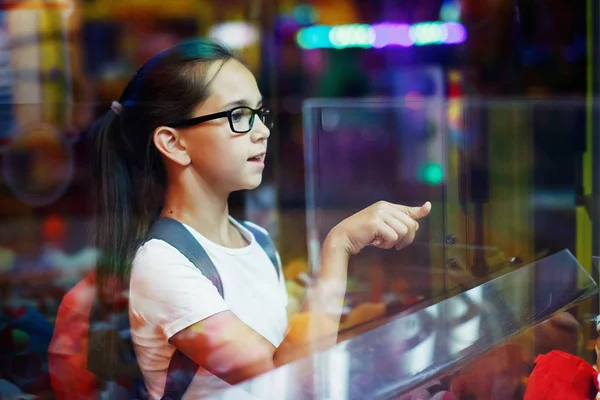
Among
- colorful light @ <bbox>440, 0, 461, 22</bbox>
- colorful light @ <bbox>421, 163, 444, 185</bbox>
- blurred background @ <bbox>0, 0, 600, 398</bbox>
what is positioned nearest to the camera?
blurred background @ <bbox>0, 0, 600, 398</bbox>

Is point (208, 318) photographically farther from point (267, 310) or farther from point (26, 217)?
point (26, 217)

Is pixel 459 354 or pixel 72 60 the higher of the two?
pixel 72 60

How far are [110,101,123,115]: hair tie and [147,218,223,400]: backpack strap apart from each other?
0.20m

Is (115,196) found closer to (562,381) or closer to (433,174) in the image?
(433,174)

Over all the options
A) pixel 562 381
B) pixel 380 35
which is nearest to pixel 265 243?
pixel 562 381

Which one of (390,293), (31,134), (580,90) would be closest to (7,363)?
(31,134)

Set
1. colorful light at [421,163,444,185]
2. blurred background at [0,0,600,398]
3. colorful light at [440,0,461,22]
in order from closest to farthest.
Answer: blurred background at [0,0,600,398], colorful light at [421,163,444,185], colorful light at [440,0,461,22]

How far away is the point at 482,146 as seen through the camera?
1729mm

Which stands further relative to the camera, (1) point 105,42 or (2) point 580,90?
(2) point 580,90

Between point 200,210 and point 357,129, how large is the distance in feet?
1.88

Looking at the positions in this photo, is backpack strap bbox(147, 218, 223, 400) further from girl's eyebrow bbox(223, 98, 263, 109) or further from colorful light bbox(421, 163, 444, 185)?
colorful light bbox(421, 163, 444, 185)

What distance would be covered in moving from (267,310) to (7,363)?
43 centimetres

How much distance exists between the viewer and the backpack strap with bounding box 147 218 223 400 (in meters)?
1.09

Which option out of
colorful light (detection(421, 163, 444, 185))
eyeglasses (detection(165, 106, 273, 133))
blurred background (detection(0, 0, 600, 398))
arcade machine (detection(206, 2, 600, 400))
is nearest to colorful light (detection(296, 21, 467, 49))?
blurred background (detection(0, 0, 600, 398))
